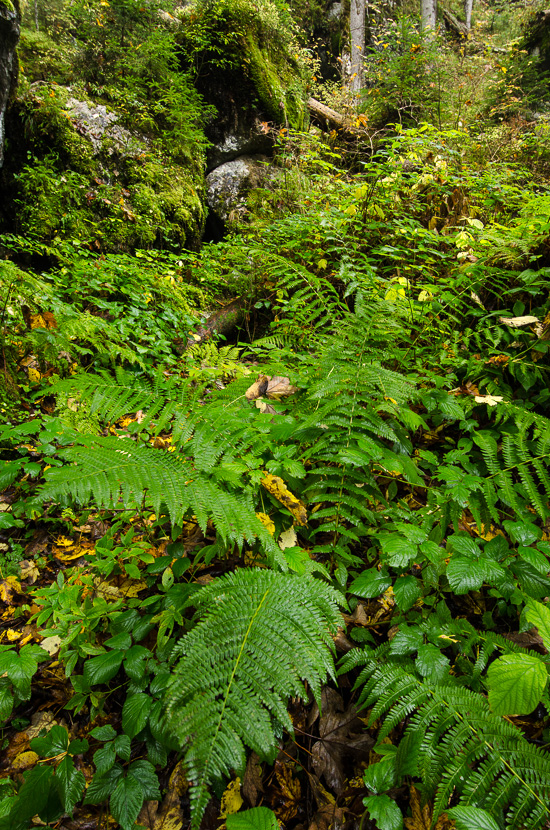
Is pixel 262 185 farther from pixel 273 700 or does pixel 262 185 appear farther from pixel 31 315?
pixel 273 700

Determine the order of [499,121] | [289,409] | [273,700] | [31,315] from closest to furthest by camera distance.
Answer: [273,700] < [289,409] < [31,315] < [499,121]

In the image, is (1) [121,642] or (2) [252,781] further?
(1) [121,642]

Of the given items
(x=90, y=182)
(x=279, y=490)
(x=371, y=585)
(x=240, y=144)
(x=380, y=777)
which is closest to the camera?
(x=380, y=777)

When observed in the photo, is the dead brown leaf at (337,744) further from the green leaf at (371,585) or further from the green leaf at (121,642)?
the green leaf at (121,642)

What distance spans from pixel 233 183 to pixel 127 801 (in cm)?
779

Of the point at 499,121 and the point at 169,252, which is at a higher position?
the point at 499,121

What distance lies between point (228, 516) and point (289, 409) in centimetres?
94

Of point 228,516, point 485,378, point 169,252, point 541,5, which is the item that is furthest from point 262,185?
point 541,5

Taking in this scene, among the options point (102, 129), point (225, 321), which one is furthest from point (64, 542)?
point (102, 129)

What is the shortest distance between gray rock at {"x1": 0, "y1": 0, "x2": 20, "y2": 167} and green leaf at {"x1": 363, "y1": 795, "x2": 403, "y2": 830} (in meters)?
6.54

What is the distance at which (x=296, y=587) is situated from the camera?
3.95 feet

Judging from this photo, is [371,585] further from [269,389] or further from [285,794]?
[269,389]

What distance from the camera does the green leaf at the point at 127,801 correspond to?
3.86 ft

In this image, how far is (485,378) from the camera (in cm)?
230
